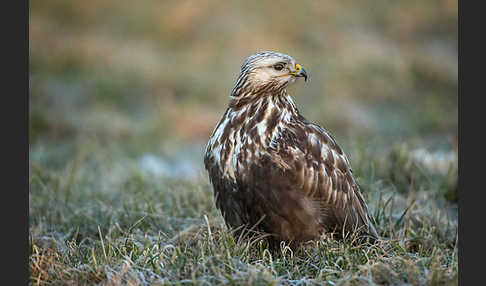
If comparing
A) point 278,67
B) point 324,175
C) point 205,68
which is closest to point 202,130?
point 205,68

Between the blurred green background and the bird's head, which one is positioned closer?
the bird's head

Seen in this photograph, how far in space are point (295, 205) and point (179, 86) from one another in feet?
22.6

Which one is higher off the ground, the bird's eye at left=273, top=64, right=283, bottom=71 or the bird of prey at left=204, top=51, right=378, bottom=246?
the bird's eye at left=273, top=64, right=283, bottom=71

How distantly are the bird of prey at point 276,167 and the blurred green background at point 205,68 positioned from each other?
11.5 ft

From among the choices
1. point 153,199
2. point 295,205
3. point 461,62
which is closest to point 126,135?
point 153,199

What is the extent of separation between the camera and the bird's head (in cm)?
324

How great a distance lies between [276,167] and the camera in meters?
3.00

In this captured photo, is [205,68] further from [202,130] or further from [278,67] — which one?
[278,67]

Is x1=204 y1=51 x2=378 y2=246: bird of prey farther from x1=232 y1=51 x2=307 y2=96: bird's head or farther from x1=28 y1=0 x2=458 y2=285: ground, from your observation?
x1=28 y1=0 x2=458 y2=285: ground

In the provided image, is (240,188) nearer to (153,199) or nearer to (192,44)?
(153,199)

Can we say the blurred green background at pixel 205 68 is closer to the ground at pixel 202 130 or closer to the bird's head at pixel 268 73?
the ground at pixel 202 130

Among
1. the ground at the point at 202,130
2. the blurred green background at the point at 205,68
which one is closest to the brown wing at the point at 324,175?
the ground at the point at 202,130

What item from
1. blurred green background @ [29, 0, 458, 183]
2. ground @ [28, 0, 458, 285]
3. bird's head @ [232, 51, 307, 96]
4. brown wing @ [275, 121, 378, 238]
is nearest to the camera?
ground @ [28, 0, 458, 285]

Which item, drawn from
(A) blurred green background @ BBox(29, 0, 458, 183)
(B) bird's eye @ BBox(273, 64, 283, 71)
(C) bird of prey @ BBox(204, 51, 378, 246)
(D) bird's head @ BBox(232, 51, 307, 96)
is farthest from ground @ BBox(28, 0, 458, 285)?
(B) bird's eye @ BBox(273, 64, 283, 71)
